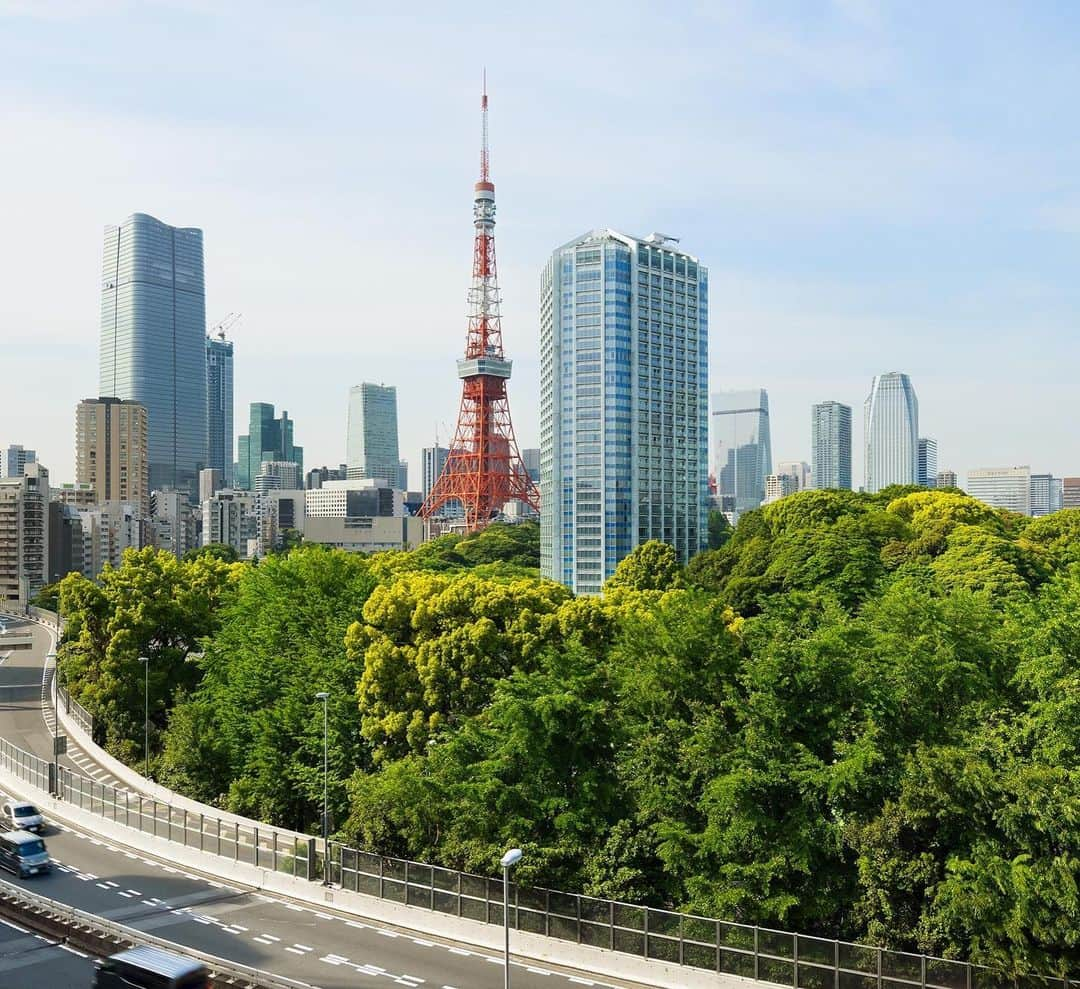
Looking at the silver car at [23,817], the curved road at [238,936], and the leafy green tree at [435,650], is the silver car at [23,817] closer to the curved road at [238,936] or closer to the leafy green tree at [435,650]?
the curved road at [238,936]

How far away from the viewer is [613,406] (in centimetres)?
12088

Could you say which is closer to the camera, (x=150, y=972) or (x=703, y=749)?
(x=150, y=972)

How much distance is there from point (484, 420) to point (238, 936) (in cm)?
16089

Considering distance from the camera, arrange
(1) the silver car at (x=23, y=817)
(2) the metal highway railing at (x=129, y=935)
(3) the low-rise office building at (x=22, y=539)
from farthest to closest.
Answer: (3) the low-rise office building at (x=22, y=539) < (1) the silver car at (x=23, y=817) < (2) the metal highway railing at (x=129, y=935)

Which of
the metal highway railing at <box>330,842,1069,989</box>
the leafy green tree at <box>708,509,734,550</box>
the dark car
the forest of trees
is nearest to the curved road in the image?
the metal highway railing at <box>330,842,1069,989</box>

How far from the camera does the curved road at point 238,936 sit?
26.5m

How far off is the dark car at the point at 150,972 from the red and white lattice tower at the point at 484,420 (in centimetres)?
16097

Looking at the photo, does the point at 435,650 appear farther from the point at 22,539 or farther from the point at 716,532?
the point at 22,539

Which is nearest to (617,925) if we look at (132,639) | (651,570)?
(132,639)

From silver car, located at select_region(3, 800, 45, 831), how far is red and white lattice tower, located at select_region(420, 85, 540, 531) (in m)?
143

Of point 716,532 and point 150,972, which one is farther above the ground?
point 716,532

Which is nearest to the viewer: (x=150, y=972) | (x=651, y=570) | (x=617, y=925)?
(x=150, y=972)

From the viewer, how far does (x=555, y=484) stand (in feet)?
408

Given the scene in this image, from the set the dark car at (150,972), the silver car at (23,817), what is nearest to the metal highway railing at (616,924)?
the silver car at (23,817)
